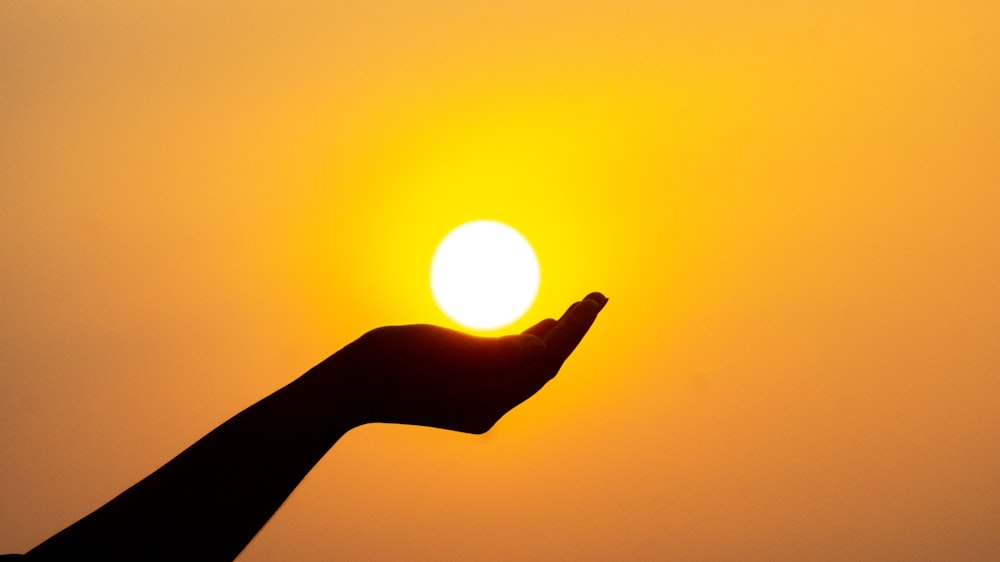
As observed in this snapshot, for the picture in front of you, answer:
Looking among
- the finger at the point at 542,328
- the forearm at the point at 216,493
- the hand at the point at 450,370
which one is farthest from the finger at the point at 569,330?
the forearm at the point at 216,493

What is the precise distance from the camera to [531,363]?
2.77 m

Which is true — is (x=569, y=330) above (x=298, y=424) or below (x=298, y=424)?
above

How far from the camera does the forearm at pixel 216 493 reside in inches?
68.2

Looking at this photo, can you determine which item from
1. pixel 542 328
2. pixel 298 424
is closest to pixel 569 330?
pixel 542 328

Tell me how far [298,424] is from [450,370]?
0.74 metres

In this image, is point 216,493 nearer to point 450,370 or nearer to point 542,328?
point 450,370

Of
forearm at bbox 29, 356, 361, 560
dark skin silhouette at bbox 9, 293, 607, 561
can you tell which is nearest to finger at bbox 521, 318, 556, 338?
dark skin silhouette at bbox 9, 293, 607, 561

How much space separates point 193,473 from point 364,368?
2.14 ft

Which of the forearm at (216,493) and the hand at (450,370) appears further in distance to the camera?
the hand at (450,370)

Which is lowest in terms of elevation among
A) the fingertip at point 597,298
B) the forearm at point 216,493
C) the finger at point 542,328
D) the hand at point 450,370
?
the forearm at point 216,493

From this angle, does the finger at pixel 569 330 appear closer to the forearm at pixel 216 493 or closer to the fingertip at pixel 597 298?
the fingertip at pixel 597 298

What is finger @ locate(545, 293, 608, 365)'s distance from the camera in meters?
2.87

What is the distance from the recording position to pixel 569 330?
9.66ft

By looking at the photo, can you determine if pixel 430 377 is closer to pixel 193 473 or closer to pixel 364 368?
pixel 364 368
